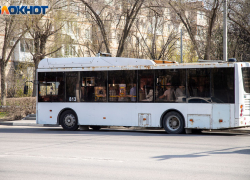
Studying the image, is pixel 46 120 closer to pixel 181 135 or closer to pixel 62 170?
pixel 181 135

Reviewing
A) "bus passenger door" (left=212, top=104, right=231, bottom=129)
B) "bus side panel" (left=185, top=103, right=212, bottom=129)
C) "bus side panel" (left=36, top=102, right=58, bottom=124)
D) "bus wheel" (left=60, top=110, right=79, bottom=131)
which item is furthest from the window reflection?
"bus passenger door" (left=212, top=104, right=231, bottom=129)

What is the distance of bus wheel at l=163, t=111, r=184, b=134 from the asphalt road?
185cm

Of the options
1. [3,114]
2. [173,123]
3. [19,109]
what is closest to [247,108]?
[173,123]

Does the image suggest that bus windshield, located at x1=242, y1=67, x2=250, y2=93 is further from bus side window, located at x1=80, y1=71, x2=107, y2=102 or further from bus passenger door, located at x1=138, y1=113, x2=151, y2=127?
bus side window, located at x1=80, y1=71, x2=107, y2=102

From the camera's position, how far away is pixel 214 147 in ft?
36.4

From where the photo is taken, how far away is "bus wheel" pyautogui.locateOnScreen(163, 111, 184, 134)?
15.1 m

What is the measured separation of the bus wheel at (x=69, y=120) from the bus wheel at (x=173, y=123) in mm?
4168

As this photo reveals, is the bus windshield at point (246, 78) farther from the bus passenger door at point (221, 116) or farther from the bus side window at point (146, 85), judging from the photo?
the bus side window at point (146, 85)

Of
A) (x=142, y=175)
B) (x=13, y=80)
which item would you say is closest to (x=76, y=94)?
(x=142, y=175)

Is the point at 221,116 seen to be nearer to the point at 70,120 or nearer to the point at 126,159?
the point at 126,159

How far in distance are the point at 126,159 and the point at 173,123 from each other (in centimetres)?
642

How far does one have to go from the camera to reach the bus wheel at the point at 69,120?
56.4ft

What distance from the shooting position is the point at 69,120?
17.2 meters

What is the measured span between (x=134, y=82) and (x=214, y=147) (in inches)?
221
